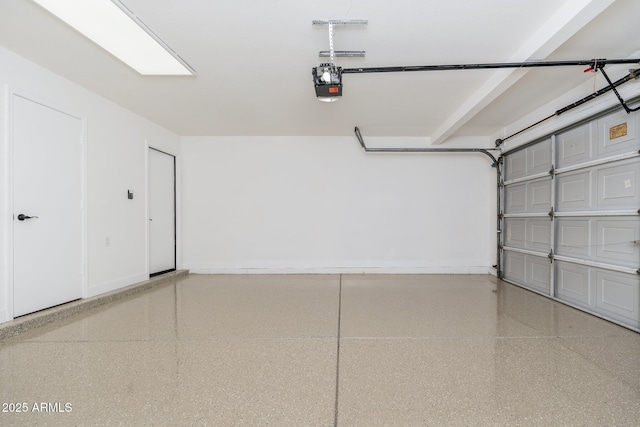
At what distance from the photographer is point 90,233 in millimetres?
3490

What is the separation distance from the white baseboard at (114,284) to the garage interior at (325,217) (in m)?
0.05

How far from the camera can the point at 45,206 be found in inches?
117

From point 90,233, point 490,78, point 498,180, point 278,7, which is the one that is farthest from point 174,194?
point 498,180

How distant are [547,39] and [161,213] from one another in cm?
527

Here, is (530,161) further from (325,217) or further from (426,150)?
(325,217)

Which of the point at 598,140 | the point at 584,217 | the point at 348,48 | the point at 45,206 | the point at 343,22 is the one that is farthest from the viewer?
the point at 584,217

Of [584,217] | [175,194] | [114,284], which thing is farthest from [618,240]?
[175,194]

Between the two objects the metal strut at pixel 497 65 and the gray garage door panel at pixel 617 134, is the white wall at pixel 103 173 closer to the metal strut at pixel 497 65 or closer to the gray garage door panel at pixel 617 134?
the metal strut at pixel 497 65

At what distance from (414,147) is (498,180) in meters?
1.49

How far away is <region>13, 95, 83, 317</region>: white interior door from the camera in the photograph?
2748mm

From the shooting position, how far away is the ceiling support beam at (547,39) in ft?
6.47

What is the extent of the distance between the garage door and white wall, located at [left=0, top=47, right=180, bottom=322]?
5565 mm

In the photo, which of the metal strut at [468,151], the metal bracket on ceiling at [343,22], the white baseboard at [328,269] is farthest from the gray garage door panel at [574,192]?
the metal bracket on ceiling at [343,22]

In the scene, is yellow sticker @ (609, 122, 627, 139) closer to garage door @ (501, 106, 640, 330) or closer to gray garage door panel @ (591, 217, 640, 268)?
garage door @ (501, 106, 640, 330)
